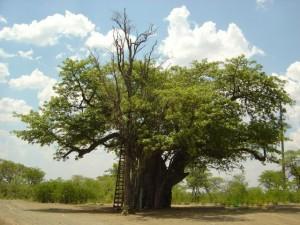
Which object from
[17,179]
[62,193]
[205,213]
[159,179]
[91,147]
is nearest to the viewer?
[205,213]

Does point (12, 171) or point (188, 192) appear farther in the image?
point (12, 171)

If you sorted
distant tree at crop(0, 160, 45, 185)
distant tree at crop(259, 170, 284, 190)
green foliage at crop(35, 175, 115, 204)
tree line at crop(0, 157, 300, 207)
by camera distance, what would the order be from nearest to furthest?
tree line at crop(0, 157, 300, 207)
green foliage at crop(35, 175, 115, 204)
distant tree at crop(259, 170, 284, 190)
distant tree at crop(0, 160, 45, 185)

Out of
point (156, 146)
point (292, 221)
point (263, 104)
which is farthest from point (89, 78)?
point (292, 221)

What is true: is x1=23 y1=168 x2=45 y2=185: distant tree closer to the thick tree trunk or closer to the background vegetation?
the background vegetation

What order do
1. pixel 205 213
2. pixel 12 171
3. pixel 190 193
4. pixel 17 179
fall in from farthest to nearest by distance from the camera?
1. pixel 12 171
2. pixel 17 179
3. pixel 190 193
4. pixel 205 213

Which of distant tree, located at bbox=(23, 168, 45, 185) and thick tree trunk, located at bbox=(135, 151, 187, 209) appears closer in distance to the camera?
thick tree trunk, located at bbox=(135, 151, 187, 209)

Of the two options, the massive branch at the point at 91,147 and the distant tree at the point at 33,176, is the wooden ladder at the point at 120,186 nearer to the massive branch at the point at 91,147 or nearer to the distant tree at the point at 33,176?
the massive branch at the point at 91,147

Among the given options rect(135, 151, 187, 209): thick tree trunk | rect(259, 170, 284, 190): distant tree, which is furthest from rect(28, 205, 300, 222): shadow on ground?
rect(259, 170, 284, 190): distant tree

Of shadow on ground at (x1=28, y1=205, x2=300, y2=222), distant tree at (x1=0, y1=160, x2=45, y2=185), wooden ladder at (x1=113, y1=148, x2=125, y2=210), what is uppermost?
distant tree at (x1=0, y1=160, x2=45, y2=185)

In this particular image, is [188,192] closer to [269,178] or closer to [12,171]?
[269,178]

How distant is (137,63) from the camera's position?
85.5 ft

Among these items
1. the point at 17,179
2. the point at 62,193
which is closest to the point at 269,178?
the point at 62,193

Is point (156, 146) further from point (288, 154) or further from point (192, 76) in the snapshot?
point (288, 154)

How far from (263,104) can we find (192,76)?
14.1 feet
